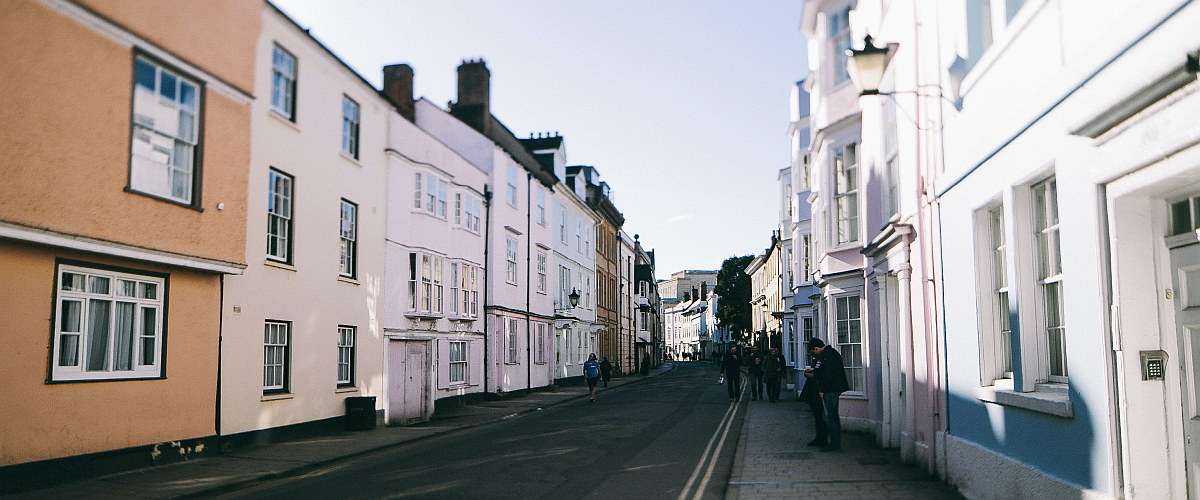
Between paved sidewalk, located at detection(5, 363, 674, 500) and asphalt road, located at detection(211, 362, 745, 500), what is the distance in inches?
16.4

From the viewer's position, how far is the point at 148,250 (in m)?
11.5

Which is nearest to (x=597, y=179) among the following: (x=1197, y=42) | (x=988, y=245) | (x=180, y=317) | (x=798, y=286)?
(x=798, y=286)

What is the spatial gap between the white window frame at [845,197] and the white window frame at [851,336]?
1182mm

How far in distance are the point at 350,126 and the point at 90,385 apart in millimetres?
8967

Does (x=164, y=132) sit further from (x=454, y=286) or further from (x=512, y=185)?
(x=512, y=185)

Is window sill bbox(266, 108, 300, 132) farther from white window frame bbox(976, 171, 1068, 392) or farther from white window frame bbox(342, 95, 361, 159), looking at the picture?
white window frame bbox(976, 171, 1068, 392)

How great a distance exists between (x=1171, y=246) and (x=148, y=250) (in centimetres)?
1172

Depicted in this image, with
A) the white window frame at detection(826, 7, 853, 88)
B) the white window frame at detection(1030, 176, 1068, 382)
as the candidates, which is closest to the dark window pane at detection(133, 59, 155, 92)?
the white window frame at detection(1030, 176, 1068, 382)

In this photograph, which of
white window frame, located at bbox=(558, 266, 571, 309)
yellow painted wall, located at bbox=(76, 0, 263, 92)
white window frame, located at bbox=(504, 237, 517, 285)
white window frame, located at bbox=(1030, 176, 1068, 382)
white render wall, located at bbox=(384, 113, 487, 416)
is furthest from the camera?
white window frame, located at bbox=(558, 266, 571, 309)

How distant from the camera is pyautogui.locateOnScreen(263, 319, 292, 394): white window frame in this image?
49.6 feet

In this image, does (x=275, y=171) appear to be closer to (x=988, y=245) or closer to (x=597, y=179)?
(x=988, y=245)

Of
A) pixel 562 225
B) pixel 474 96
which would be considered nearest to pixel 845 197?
pixel 474 96

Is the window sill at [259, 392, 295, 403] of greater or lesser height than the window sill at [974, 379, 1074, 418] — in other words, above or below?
below

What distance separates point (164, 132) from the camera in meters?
12.2
